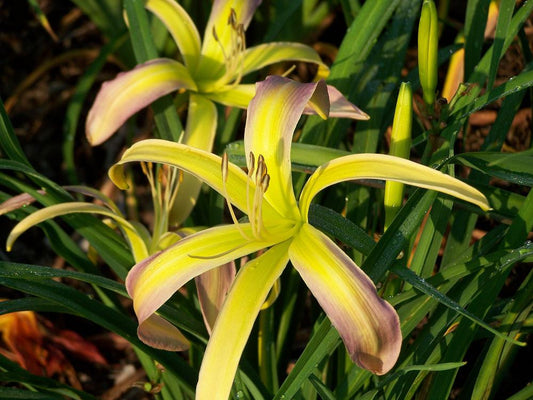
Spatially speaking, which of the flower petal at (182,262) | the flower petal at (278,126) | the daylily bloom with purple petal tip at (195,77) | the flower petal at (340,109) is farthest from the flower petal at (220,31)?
the flower petal at (182,262)

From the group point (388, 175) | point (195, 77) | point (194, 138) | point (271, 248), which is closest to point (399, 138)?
point (388, 175)

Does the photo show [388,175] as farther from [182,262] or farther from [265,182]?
[182,262]

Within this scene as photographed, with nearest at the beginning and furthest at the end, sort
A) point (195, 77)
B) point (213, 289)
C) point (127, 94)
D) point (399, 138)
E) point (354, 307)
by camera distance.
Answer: point (354, 307) → point (399, 138) → point (213, 289) → point (127, 94) → point (195, 77)

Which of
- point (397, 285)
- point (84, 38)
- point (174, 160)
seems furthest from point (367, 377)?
point (84, 38)

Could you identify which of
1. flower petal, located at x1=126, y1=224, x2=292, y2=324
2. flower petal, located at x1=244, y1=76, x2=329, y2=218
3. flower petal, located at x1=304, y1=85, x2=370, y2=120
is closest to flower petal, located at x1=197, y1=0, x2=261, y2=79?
flower petal, located at x1=304, y1=85, x2=370, y2=120

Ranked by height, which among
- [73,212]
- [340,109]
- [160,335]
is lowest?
[160,335]

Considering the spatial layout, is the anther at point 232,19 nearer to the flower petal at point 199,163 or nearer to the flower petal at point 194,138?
the flower petal at point 194,138

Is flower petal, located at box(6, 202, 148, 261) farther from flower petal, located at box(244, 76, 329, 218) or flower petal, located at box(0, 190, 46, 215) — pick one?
flower petal, located at box(244, 76, 329, 218)
